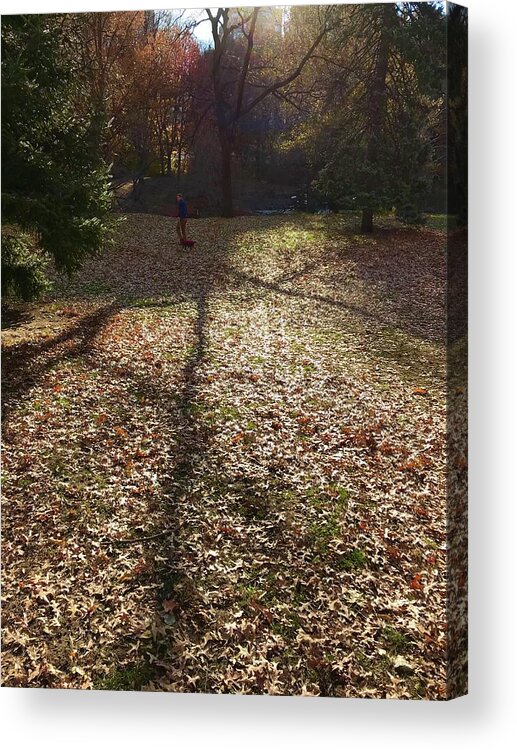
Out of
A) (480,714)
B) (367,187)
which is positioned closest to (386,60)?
(367,187)

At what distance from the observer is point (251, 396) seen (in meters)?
4.62

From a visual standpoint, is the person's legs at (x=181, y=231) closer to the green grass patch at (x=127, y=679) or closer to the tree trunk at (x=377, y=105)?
the tree trunk at (x=377, y=105)

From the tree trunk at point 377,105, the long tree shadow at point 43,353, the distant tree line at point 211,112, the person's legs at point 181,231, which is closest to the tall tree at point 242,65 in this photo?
the distant tree line at point 211,112

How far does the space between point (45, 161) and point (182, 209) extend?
1017 mm

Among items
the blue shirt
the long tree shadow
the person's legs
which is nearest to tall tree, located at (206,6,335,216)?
A: the blue shirt

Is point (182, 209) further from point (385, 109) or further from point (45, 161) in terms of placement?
point (385, 109)

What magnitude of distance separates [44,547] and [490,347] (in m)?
3.05

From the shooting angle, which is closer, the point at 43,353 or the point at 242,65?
the point at 242,65

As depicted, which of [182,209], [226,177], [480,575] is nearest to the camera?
[480,575]

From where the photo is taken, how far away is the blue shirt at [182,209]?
4.56m

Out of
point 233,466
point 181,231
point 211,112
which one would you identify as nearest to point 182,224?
point 181,231

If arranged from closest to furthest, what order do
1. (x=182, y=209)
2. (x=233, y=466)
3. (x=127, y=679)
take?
(x=127, y=679) → (x=233, y=466) → (x=182, y=209)

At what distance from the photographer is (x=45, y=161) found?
175 inches

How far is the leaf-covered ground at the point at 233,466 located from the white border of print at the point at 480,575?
217 millimetres
